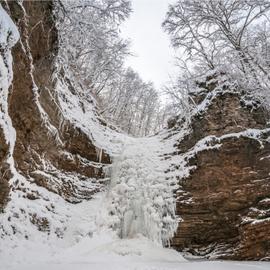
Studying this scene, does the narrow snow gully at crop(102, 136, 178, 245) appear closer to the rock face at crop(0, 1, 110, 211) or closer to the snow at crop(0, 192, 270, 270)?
the snow at crop(0, 192, 270, 270)

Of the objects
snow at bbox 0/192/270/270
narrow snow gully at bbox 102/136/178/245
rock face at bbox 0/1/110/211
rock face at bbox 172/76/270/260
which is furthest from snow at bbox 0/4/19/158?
rock face at bbox 172/76/270/260

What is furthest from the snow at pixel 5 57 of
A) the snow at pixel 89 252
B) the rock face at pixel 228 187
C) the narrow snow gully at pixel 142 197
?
the rock face at pixel 228 187

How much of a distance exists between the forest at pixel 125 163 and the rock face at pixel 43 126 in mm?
32

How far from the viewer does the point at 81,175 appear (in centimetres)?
1007

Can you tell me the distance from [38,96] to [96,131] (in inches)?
143

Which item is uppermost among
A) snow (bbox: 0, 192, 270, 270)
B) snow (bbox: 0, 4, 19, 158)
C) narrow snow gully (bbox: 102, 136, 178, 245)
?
snow (bbox: 0, 4, 19, 158)

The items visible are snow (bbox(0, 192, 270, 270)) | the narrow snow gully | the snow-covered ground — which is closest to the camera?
snow (bbox(0, 192, 270, 270))

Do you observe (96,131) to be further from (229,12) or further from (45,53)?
(229,12)

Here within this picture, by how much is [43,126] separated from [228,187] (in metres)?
4.97

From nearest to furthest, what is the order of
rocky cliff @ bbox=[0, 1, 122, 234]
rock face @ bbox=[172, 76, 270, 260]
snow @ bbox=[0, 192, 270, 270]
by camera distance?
rocky cliff @ bbox=[0, 1, 122, 234]
snow @ bbox=[0, 192, 270, 270]
rock face @ bbox=[172, 76, 270, 260]

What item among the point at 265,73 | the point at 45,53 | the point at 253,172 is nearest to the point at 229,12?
the point at 265,73

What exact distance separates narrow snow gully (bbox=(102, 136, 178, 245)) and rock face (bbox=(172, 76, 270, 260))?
1.15ft

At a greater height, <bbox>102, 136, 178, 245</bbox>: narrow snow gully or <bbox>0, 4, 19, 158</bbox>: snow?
<bbox>0, 4, 19, 158</bbox>: snow

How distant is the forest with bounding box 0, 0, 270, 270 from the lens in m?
6.90
